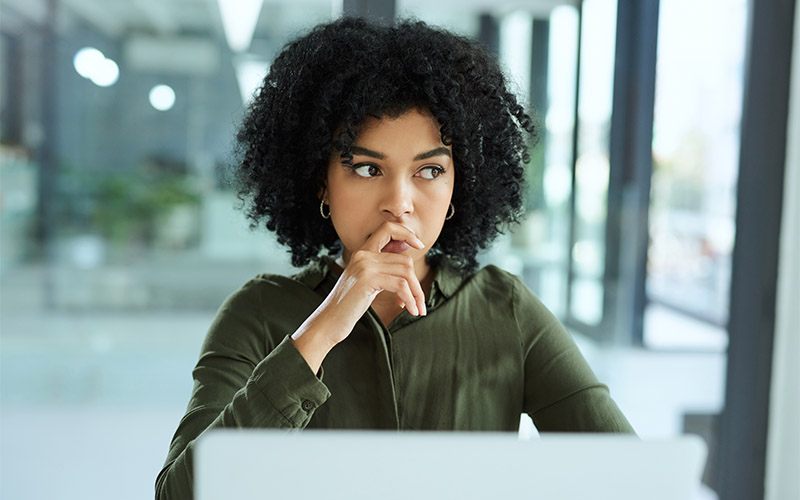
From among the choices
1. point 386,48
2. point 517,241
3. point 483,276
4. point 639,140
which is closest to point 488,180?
point 483,276

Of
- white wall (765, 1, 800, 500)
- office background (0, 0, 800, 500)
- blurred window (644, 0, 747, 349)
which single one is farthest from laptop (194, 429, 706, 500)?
blurred window (644, 0, 747, 349)

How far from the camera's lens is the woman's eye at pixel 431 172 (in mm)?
1182

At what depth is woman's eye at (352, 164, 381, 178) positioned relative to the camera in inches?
45.9

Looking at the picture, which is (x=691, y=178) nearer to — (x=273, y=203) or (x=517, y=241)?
(x=517, y=241)

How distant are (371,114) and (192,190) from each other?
2.25m

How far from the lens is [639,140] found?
129 inches

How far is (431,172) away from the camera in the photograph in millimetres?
1188

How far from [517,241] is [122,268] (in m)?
1.71

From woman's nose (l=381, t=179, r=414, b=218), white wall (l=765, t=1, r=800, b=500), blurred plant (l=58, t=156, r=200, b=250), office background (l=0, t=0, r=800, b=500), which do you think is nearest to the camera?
woman's nose (l=381, t=179, r=414, b=218)

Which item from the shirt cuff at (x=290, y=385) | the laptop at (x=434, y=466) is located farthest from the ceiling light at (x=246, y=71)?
the laptop at (x=434, y=466)

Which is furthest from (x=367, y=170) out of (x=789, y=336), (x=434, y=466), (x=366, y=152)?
(x=789, y=336)

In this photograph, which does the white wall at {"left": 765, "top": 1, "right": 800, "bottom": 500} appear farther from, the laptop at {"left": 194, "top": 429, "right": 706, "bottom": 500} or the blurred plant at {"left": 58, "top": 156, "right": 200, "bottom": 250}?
the blurred plant at {"left": 58, "top": 156, "right": 200, "bottom": 250}

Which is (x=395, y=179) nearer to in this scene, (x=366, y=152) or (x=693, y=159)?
(x=366, y=152)

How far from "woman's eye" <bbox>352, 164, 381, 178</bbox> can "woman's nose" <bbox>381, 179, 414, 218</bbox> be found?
0.03m
